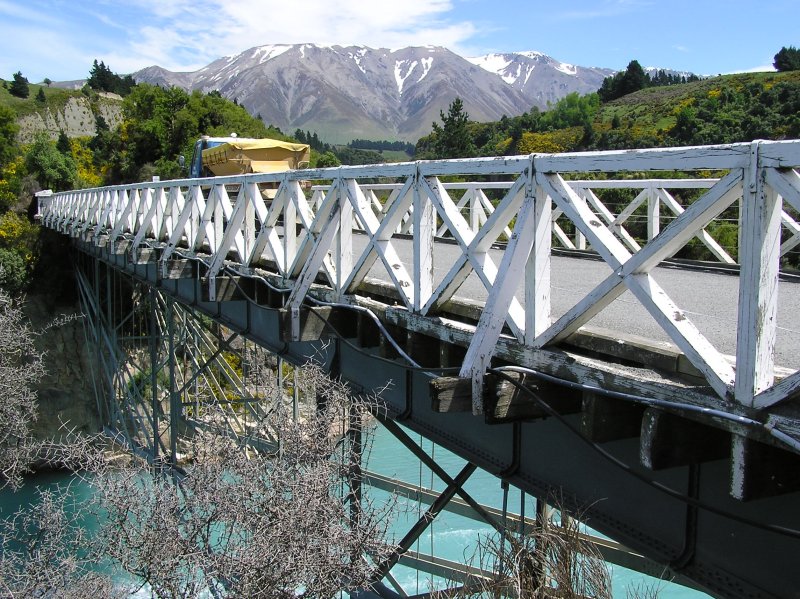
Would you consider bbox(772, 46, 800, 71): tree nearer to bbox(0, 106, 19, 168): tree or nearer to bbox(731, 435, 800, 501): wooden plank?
bbox(0, 106, 19, 168): tree

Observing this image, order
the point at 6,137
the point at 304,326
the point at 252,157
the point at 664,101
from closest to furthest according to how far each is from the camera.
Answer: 1. the point at 304,326
2. the point at 252,157
3. the point at 6,137
4. the point at 664,101

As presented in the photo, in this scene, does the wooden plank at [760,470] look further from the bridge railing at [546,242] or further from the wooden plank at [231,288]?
the wooden plank at [231,288]

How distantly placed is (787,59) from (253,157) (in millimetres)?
63416

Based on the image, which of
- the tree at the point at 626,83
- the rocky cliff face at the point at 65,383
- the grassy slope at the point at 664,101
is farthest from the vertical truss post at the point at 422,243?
the tree at the point at 626,83

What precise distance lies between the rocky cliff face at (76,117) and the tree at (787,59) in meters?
56.2

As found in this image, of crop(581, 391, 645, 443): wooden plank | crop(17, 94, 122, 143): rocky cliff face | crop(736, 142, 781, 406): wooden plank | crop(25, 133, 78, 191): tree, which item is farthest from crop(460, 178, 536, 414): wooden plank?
crop(17, 94, 122, 143): rocky cliff face

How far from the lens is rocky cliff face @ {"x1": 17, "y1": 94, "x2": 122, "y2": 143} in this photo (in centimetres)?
6769

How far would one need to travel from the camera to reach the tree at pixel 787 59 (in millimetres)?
64688

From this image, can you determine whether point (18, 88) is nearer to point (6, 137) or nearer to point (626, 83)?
point (6, 137)

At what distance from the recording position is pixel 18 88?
83312 mm

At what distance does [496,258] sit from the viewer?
26.9ft

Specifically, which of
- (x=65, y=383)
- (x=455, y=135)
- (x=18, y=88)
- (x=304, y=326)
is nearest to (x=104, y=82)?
(x=18, y=88)

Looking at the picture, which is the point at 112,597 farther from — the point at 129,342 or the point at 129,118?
the point at 129,118

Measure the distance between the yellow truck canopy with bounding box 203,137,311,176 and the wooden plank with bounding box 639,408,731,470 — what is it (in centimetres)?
1294
